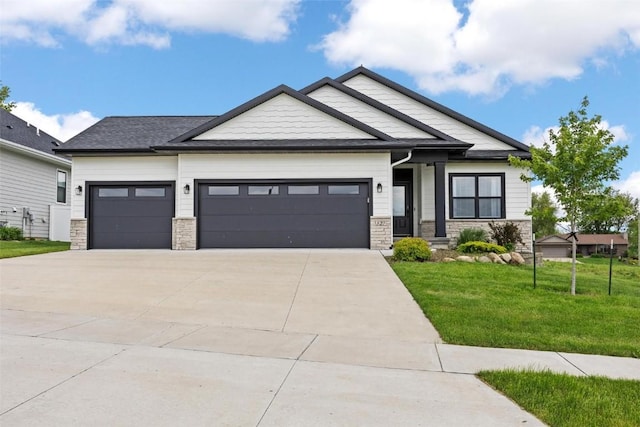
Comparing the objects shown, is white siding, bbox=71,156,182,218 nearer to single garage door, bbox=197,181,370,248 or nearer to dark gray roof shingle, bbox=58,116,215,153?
dark gray roof shingle, bbox=58,116,215,153

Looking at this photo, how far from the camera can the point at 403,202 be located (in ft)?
61.8

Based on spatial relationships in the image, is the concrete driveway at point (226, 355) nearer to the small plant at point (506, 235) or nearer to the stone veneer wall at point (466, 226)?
the small plant at point (506, 235)

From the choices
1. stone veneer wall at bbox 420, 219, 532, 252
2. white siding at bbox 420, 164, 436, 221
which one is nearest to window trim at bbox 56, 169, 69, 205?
white siding at bbox 420, 164, 436, 221

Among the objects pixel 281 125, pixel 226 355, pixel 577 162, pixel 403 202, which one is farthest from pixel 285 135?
pixel 226 355

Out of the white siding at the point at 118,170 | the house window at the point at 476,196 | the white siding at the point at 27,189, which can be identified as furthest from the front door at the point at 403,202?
the white siding at the point at 27,189

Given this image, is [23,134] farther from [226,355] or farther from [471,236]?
[226,355]

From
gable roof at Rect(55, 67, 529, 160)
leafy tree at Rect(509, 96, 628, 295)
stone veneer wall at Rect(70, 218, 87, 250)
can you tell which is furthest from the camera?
stone veneer wall at Rect(70, 218, 87, 250)

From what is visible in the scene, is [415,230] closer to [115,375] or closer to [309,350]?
[309,350]

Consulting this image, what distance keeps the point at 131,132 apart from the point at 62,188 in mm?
8978

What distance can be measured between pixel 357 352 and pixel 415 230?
13405 millimetres

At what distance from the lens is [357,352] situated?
5.54 metres

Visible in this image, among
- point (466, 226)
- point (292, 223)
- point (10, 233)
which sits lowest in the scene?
point (10, 233)

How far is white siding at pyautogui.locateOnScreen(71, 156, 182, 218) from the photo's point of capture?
1672 cm

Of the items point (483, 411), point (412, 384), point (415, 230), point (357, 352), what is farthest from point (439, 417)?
point (415, 230)
